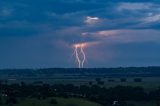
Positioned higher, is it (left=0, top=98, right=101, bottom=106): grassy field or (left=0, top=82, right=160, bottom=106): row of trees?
(left=0, top=82, right=160, bottom=106): row of trees

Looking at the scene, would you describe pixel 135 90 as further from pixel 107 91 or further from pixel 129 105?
pixel 129 105

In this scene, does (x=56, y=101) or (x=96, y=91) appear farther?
(x=96, y=91)

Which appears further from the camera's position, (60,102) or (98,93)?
(98,93)

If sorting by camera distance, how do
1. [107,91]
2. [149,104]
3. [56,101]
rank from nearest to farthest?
1. [56,101]
2. [149,104]
3. [107,91]

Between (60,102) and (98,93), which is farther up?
(98,93)

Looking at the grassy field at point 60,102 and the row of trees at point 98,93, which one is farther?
the row of trees at point 98,93

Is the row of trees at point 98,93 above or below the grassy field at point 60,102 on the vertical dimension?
above

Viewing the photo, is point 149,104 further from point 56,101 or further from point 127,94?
point 56,101

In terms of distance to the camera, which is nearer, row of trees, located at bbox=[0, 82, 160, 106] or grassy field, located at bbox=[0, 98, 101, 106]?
grassy field, located at bbox=[0, 98, 101, 106]

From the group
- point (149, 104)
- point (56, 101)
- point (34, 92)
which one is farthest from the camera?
point (34, 92)

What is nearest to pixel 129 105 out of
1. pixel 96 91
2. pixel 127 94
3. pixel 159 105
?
pixel 159 105
